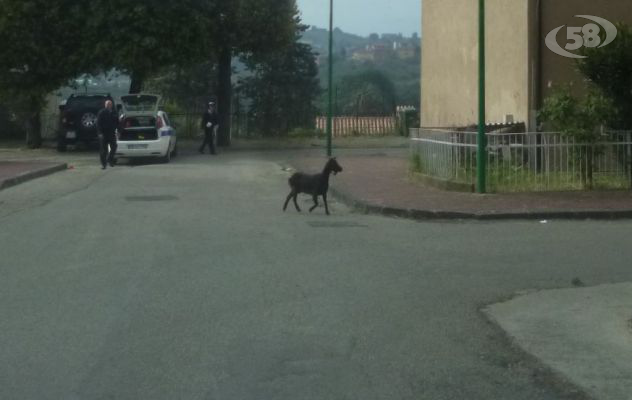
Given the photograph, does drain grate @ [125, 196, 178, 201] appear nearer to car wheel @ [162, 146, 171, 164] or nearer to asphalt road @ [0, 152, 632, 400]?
asphalt road @ [0, 152, 632, 400]

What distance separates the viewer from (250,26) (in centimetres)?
3800

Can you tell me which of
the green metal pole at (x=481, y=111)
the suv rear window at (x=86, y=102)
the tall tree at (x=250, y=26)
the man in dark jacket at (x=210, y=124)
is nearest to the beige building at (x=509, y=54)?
the green metal pole at (x=481, y=111)

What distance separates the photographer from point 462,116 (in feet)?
96.8

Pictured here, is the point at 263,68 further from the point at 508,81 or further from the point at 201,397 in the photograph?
the point at 201,397

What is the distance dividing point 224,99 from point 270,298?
31.2m

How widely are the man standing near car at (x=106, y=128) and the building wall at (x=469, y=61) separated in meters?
9.23

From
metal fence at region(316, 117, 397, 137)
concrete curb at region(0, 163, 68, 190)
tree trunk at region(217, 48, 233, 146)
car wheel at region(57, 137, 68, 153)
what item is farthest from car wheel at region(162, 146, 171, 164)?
metal fence at region(316, 117, 397, 137)

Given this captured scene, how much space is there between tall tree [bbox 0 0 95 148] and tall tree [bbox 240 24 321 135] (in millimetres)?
12953

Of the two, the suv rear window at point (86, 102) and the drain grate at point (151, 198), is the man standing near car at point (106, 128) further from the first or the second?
the drain grate at point (151, 198)

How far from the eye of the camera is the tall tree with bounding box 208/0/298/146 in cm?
3775

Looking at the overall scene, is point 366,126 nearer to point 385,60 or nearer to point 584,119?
point 385,60

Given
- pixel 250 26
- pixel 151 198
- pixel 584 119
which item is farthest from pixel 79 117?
pixel 584 119

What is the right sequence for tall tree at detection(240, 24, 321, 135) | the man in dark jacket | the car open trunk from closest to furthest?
the car open trunk, the man in dark jacket, tall tree at detection(240, 24, 321, 135)

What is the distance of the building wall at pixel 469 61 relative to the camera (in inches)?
947
